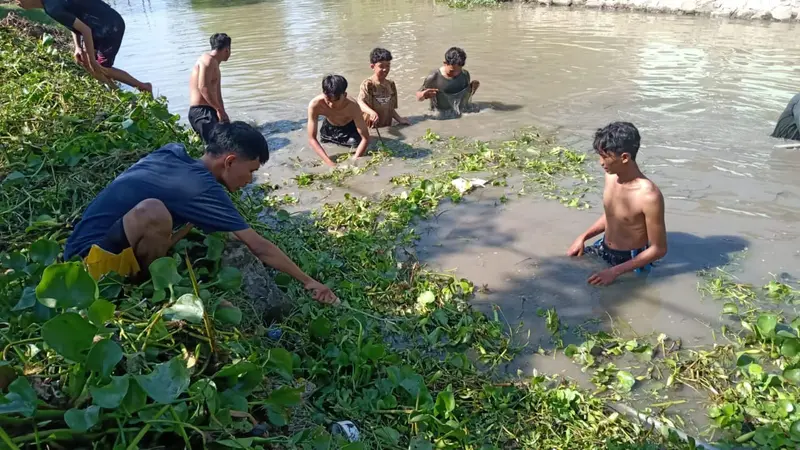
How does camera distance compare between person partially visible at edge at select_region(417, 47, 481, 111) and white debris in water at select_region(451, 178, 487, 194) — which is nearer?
white debris in water at select_region(451, 178, 487, 194)

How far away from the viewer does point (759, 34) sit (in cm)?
1198

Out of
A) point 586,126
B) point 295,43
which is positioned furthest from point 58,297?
point 295,43

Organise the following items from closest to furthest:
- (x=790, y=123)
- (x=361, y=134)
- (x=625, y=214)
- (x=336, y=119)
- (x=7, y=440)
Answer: (x=7, y=440) < (x=625, y=214) < (x=790, y=123) < (x=361, y=134) < (x=336, y=119)

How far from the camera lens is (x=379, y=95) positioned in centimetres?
747

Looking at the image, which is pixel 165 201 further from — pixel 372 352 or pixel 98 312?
pixel 372 352

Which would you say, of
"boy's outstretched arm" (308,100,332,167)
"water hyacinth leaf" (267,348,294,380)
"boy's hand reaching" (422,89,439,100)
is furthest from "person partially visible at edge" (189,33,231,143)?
"water hyacinth leaf" (267,348,294,380)

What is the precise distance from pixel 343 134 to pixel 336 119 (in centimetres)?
24

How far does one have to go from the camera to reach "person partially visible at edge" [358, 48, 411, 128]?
23.7ft

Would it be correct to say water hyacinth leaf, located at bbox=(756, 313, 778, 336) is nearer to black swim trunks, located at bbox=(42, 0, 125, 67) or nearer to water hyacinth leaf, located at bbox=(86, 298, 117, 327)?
water hyacinth leaf, located at bbox=(86, 298, 117, 327)

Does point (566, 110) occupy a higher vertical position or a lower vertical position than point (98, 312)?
lower

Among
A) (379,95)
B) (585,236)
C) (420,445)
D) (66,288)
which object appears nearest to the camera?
(66,288)


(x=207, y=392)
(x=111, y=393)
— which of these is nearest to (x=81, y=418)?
(x=111, y=393)

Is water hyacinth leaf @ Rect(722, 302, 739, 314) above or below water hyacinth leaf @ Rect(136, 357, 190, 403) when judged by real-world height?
below

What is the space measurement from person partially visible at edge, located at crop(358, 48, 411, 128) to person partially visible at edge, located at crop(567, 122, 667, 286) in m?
3.74
